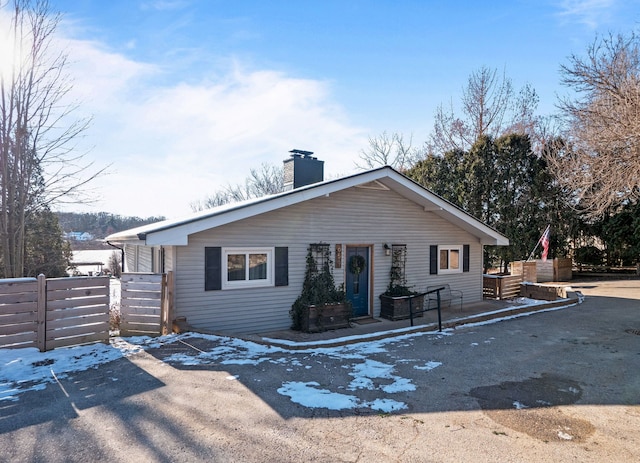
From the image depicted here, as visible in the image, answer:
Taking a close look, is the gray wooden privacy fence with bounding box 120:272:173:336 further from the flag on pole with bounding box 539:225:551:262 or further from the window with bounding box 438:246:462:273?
the flag on pole with bounding box 539:225:551:262

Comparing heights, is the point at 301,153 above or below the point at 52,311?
above

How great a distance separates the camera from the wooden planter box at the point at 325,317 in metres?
8.20

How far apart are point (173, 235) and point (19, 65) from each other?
8104 mm

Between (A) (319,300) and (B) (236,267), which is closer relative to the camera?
(B) (236,267)

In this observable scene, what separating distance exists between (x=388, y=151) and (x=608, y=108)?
66.7 ft

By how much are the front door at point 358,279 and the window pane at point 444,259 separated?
2836 millimetres

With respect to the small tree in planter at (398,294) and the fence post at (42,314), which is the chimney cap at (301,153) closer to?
the small tree in planter at (398,294)

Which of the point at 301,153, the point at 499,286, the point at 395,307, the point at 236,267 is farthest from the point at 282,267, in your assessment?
the point at 499,286

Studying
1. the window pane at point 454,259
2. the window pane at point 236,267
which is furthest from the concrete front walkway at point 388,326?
the window pane at point 236,267

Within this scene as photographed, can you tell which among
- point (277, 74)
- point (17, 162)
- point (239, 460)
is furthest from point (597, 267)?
point (17, 162)

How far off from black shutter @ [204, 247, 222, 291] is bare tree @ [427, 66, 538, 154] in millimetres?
19633

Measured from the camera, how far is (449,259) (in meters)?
11.6

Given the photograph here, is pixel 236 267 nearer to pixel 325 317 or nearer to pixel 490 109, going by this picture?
pixel 325 317

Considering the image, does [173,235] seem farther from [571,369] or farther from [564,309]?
[564,309]
